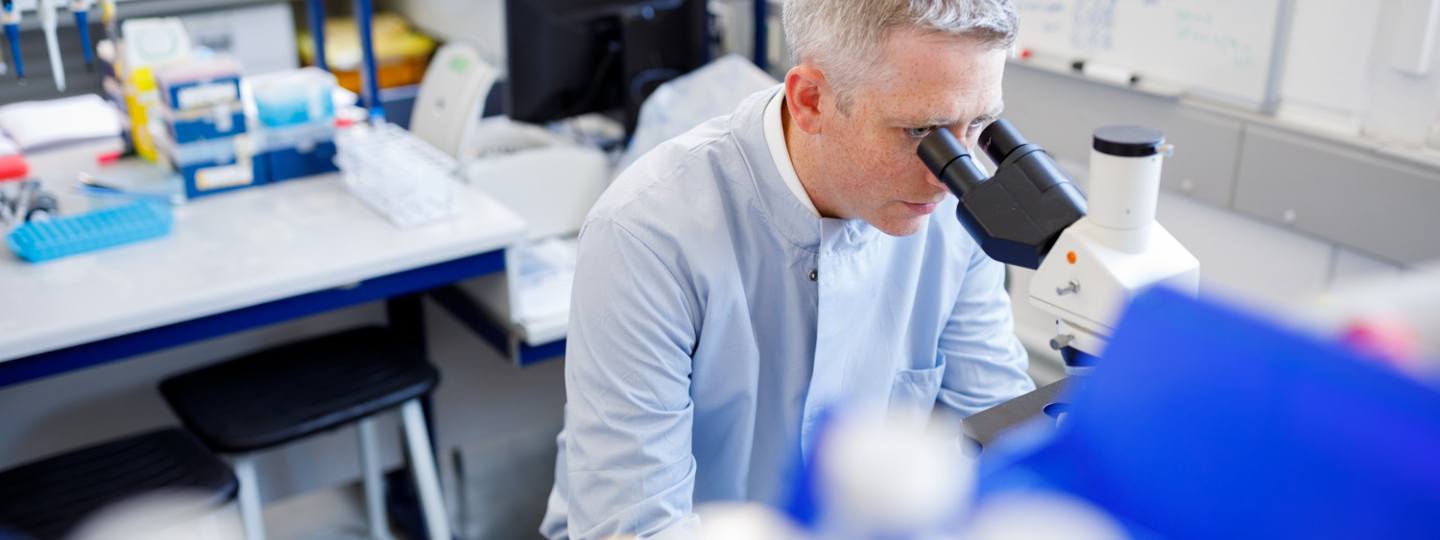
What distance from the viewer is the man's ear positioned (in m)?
1.17

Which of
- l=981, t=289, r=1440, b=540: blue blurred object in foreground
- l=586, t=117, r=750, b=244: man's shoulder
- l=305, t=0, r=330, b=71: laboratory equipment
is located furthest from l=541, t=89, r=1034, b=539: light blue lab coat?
l=305, t=0, r=330, b=71: laboratory equipment

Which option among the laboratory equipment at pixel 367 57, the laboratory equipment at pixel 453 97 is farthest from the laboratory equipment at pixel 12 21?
the laboratory equipment at pixel 367 57

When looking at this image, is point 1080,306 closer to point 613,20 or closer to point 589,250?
point 589,250

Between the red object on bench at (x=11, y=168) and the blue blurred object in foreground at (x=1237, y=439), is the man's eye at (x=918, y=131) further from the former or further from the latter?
the red object on bench at (x=11, y=168)

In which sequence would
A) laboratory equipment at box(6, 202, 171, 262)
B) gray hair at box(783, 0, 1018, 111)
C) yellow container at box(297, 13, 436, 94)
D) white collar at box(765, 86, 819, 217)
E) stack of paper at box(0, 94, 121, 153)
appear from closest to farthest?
gray hair at box(783, 0, 1018, 111) < white collar at box(765, 86, 819, 217) < laboratory equipment at box(6, 202, 171, 262) < stack of paper at box(0, 94, 121, 153) < yellow container at box(297, 13, 436, 94)

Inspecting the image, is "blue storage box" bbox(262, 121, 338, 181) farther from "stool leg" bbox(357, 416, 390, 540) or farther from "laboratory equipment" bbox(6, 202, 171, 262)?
"stool leg" bbox(357, 416, 390, 540)

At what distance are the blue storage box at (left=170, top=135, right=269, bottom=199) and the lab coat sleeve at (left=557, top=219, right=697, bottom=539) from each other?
1.34 metres

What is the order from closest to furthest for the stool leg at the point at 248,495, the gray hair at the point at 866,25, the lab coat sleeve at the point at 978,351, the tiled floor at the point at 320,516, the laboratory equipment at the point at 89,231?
the gray hair at the point at 866,25
the lab coat sleeve at the point at 978,351
the laboratory equipment at the point at 89,231
the stool leg at the point at 248,495
the tiled floor at the point at 320,516

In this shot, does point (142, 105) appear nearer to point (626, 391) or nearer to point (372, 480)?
point (372, 480)

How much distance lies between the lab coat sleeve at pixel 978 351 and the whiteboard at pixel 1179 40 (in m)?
1.10

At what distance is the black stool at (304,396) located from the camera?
2.12m

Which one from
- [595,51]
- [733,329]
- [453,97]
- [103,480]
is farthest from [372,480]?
[733,329]

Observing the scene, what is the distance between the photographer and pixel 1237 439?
1.37 feet

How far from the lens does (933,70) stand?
1.06 metres
